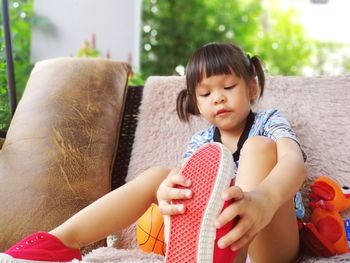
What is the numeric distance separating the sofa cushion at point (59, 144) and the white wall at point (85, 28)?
1071 mm

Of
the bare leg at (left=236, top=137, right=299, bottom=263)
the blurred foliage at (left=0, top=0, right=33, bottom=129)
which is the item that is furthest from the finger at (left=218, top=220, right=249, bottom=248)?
the blurred foliage at (left=0, top=0, right=33, bottom=129)

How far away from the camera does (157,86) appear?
1.65 m

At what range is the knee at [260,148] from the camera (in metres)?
0.99

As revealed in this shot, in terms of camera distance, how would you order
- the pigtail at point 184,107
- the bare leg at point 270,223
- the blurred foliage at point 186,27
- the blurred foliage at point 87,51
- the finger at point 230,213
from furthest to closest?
the blurred foliage at point 186,27, the blurred foliage at point 87,51, the pigtail at point 184,107, the bare leg at point 270,223, the finger at point 230,213

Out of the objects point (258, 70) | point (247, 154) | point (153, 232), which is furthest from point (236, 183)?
point (258, 70)

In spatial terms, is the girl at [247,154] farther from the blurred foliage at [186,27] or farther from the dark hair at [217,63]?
the blurred foliage at [186,27]

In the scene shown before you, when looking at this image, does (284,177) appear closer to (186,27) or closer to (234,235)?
(234,235)

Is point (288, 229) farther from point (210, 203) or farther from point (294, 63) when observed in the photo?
point (294, 63)

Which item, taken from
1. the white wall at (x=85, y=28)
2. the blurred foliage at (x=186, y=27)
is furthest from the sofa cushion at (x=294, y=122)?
the blurred foliage at (x=186, y=27)

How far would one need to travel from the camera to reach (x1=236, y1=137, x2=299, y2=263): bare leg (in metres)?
0.96

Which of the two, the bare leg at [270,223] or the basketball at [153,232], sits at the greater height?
the bare leg at [270,223]

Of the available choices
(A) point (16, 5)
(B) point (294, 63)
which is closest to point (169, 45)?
(B) point (294, 63)

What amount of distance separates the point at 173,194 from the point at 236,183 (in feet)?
0.74

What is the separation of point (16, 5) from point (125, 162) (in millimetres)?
1410
